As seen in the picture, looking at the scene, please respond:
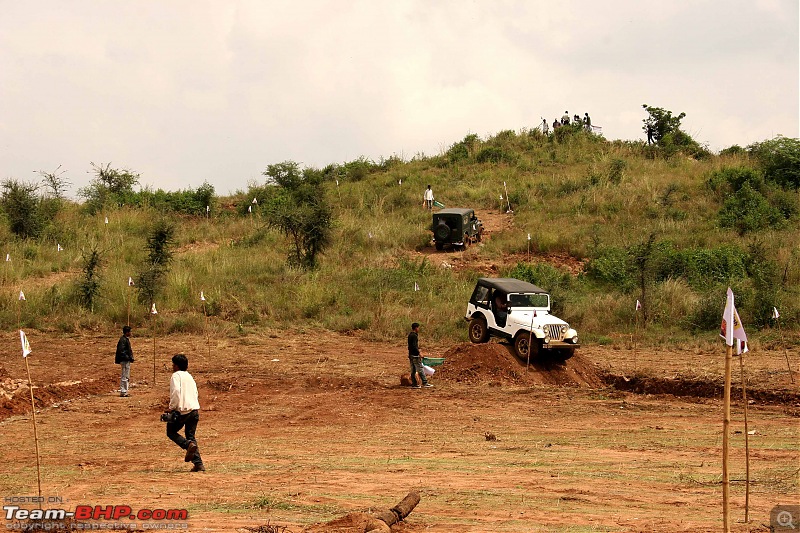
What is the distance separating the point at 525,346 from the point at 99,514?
13945mm

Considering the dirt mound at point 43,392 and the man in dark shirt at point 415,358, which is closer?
the dirt mound at point 43,392

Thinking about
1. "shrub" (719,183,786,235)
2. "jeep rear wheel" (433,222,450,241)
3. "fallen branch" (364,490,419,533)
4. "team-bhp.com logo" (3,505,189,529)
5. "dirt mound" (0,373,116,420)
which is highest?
"shrub" (719,183,786,235)

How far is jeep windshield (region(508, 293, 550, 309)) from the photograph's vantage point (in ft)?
71.6

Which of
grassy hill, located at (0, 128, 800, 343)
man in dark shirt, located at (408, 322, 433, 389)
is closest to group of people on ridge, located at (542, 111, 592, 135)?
grassy hill, located at (0, 128, 800, 343)

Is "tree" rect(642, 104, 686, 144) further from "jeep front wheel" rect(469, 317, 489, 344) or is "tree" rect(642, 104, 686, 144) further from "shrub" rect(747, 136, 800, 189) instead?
"jeep front wheel" rect(469, 317, 489, 344)

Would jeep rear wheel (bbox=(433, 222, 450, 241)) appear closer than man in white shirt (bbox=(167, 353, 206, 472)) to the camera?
No

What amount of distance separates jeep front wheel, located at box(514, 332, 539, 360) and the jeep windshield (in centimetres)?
92

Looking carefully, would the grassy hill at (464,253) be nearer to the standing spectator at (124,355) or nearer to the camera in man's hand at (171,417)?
the standing spectator at (124,355)

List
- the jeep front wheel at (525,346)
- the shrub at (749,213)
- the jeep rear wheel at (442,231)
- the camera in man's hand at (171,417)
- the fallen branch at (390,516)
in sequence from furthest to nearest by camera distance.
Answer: the jeep rear wheel at (442,231), the shrub at (749,213), the jeep front wheel at (525,346), the camera in man's hand at (171,417), the fallen branch at (390,516)

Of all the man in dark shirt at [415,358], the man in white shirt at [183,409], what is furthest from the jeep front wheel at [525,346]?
the man in white shirt at [183,409]

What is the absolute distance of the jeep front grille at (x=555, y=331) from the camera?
67.7 ft

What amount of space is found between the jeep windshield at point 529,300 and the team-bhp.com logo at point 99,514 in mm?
14084

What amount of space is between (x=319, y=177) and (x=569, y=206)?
1497 centimetres

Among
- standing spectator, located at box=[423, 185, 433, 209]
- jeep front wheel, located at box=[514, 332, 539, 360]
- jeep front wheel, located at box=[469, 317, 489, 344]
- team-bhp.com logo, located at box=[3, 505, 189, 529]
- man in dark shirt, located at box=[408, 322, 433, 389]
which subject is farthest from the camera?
standing spectator, located at box=[423, 185, 433, 209]
